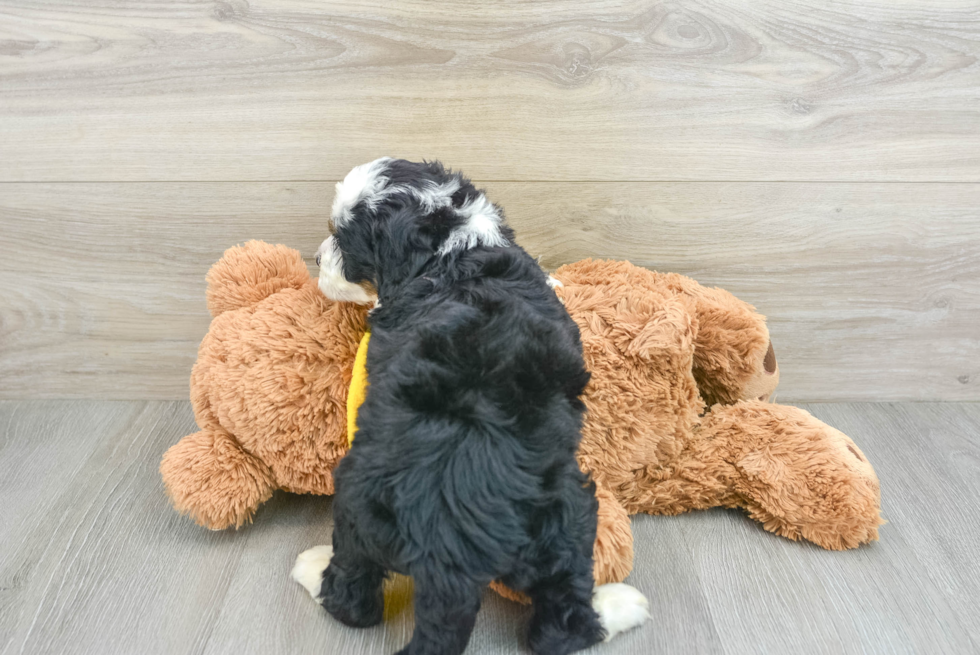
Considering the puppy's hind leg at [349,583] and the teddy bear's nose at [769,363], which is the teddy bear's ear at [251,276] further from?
the teddy bear's nose at [769,363]

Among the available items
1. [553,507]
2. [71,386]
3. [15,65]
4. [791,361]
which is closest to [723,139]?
[791,361]

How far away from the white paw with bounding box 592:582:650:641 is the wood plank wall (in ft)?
1.79

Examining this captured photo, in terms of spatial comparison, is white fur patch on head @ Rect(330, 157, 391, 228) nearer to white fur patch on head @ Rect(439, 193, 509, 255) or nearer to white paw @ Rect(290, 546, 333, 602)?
white fur patch on head @ Rect(439, 193, 509, 255)

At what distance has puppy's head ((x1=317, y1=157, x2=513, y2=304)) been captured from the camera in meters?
0.79

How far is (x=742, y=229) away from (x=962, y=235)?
0.38m

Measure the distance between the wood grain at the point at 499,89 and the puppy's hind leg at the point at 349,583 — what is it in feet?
2.00

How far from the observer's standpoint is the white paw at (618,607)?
812 mm

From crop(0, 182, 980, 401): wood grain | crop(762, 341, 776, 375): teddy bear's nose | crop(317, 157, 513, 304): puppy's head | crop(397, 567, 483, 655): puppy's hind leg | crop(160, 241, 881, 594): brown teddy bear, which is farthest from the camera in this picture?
crop(0, 182, 980, 401): wood grain

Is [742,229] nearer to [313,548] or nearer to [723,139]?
[723,139]

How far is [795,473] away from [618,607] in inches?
12.9

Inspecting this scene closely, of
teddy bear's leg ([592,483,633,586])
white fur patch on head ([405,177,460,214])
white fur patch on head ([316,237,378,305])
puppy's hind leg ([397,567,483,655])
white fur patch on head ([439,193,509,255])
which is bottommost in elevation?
teddy bear's leg ([592,483,633,586])

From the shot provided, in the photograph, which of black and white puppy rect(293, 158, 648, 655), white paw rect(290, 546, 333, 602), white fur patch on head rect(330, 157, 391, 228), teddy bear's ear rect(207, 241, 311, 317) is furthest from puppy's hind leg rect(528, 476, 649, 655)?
teddy bear's ear rect(207, 241, 311, 317)

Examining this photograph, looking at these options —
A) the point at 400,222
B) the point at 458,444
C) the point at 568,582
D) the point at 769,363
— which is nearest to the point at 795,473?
the point at 769,363

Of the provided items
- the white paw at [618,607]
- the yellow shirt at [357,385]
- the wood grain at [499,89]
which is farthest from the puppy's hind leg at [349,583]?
the wood grain at [499,89]
